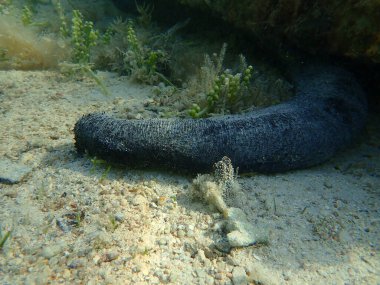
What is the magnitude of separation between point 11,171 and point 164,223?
137 centimetres

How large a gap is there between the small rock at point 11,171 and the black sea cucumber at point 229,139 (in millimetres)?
482

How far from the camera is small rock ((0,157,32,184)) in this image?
98.0 inches

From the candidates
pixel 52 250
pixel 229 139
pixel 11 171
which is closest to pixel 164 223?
pixel 52 250

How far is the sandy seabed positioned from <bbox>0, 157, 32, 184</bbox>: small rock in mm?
47

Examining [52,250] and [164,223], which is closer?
[52,250]

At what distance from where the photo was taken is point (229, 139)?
260 cm

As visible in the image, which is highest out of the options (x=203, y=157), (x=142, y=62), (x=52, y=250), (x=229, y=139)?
(x=142, y=62)

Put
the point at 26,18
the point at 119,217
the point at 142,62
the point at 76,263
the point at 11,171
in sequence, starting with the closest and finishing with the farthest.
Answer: the point at 76,263 < the point at 119,217 < the point at 11,171 < the point at 142,62 < the point at 26,18

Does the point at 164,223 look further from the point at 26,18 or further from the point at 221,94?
the point at 26,18

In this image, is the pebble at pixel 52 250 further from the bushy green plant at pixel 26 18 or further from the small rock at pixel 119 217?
the bushy green plant at pixel 26 18

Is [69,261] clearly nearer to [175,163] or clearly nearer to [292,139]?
[175,163]

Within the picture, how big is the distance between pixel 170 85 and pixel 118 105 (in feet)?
2.65

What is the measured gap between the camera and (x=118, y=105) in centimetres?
359

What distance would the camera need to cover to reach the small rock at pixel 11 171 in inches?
98.0
